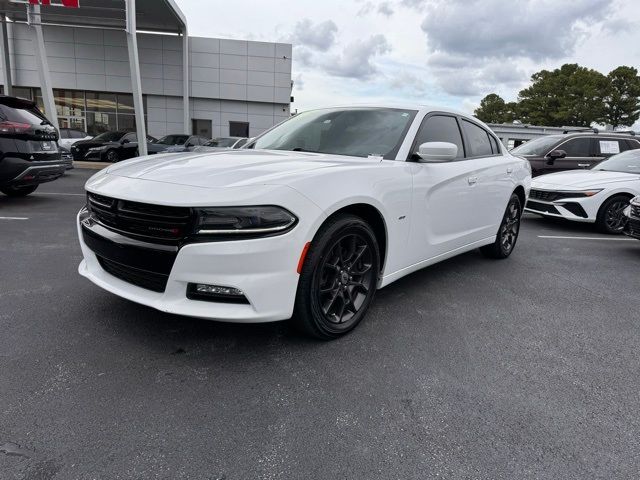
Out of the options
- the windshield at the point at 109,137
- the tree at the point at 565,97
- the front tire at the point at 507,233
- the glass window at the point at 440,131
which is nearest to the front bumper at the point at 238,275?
the glass window at the point at 440,131

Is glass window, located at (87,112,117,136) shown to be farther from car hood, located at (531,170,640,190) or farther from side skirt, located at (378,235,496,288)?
side skirt, located at (378,235,496,288)

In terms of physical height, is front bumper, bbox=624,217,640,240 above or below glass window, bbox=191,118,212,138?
below

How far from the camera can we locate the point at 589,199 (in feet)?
23.2

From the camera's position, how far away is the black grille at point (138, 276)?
7.82 feet

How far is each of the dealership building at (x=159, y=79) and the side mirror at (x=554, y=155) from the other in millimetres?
19351

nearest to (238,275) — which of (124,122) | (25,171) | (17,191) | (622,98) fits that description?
(25,171)

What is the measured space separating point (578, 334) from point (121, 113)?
2719cm

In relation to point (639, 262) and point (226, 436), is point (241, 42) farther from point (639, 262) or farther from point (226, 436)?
point (226, 436)

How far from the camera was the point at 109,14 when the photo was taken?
20.2 m

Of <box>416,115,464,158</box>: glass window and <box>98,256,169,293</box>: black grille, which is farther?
<box>416,115,464,158</box>: glass window

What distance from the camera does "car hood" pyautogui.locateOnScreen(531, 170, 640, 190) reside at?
7.12 metres

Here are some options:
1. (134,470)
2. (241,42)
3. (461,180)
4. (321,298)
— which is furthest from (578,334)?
(241,42)

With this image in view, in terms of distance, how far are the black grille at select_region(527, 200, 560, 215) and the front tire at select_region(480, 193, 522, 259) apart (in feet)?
8.33

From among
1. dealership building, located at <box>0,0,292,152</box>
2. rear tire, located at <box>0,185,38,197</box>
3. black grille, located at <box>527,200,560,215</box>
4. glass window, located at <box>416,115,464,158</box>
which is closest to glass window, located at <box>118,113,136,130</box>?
dealership building, located at <box>0,0,292,152</box>
